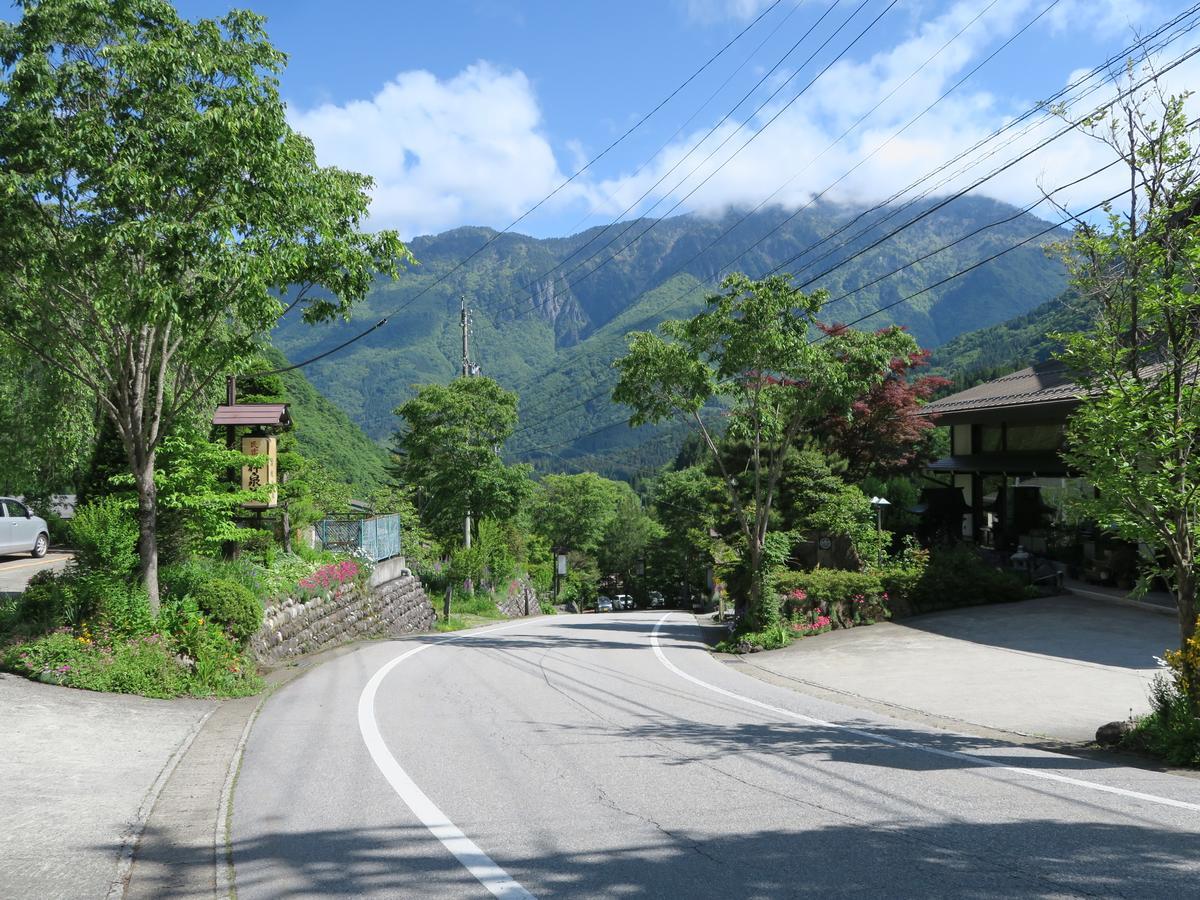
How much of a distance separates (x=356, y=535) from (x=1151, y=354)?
21396mm

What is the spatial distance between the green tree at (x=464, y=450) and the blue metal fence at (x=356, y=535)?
16924mm

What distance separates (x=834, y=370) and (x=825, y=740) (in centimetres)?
1234

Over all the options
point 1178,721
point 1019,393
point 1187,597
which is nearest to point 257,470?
point 1187,597

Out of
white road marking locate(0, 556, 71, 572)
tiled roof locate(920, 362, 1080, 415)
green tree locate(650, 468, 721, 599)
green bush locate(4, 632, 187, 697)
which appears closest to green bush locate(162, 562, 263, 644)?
green bush locate(4, 632, 187, 697)

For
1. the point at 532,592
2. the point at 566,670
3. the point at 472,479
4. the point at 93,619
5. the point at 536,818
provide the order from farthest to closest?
the point at 532,592 → the point at 472,479 → the point at 566,670 → the point at 93,619 → the point at 536,818

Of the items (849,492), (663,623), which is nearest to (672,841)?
(849,492)

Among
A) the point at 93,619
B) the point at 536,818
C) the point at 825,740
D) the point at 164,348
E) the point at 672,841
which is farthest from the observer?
the point at 164,348

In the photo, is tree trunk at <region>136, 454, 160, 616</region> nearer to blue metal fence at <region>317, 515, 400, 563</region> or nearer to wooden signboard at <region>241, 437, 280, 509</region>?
wooden signboard at <region>241, 437, 280, 509</region>

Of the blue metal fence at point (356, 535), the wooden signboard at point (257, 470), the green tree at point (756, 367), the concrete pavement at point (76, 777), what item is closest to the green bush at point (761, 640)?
the green tree at point (756, 367)

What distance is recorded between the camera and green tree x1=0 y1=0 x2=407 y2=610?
10320mm

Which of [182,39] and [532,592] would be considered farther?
[532,592]

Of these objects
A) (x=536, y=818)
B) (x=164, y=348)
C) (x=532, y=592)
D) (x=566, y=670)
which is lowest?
(x=532, y=592)

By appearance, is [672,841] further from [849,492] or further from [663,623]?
[663,623]

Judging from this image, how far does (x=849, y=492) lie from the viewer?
27078mm
